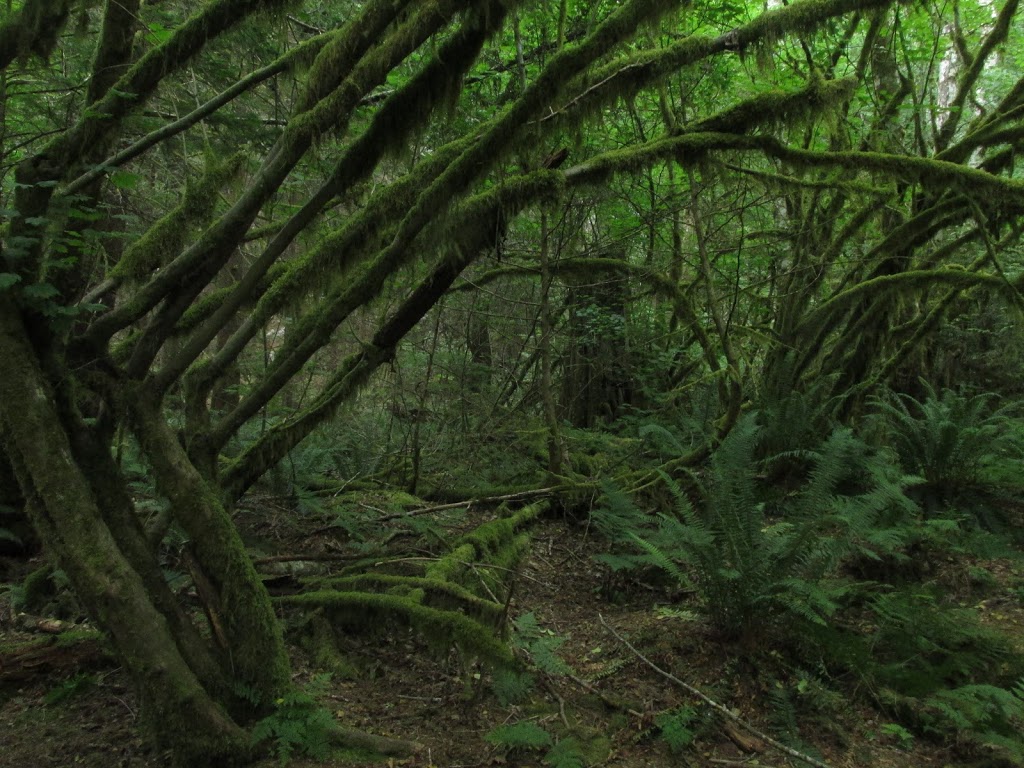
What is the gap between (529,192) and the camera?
389 centimetres

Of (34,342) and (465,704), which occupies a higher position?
A: (34,342)

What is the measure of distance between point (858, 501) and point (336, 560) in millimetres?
3731

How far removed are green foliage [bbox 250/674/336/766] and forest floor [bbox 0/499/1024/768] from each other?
55mm

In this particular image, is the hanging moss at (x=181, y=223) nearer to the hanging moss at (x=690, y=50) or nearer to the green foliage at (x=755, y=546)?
the hanging moss at (x=690, y=50)

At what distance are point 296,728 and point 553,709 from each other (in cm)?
129

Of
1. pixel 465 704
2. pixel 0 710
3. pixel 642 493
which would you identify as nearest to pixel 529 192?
pixel 465 704

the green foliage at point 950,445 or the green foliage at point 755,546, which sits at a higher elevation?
the green foliage at point 950,445

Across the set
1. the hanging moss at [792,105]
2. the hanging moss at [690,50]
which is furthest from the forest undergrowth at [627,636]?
the hanging moss at [690,50]

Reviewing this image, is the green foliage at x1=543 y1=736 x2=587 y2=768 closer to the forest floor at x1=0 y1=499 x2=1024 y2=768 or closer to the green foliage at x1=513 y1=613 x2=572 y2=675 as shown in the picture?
the forest floor at x1=0 y1=499 x2=1024 y2=768

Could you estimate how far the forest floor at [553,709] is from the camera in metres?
3.02

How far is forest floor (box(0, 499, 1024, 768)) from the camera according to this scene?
9.91 ft

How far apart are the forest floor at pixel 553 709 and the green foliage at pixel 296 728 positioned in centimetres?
6

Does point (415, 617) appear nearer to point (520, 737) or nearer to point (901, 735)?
point (520, 737)

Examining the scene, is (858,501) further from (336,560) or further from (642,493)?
(336,560)
